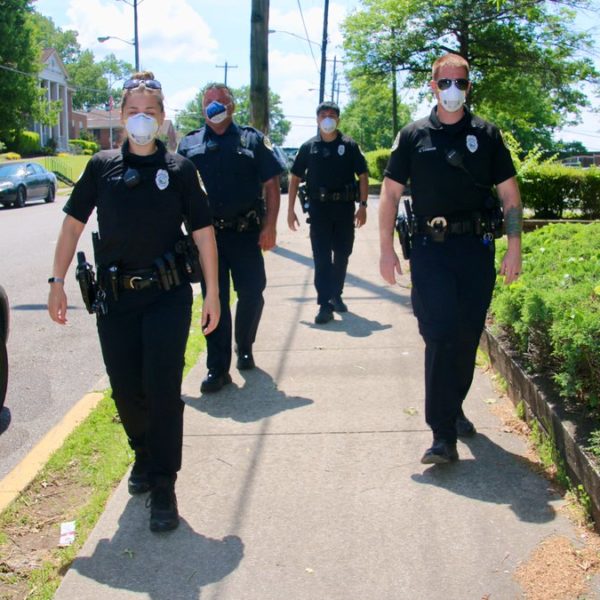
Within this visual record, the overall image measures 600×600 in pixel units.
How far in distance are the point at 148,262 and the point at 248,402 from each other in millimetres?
1996

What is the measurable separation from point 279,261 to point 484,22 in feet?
57.7

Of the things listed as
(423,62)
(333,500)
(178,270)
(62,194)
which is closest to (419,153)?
(178,270)

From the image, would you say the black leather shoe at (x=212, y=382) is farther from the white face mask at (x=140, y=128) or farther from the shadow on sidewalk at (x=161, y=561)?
the white face mask at (x=140, y=128)

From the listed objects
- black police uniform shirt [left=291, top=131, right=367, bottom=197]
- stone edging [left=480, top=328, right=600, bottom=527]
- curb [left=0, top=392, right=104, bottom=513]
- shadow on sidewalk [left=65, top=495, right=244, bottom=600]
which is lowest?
curb [left=0, top=392, right=104, bottom=513]

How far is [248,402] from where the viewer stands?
5.68 meters

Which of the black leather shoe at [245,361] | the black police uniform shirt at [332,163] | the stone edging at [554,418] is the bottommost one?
the black leather shoe at [245,361]

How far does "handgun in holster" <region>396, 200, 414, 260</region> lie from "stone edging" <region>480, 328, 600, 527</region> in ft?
3.32

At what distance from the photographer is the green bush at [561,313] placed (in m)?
4.05

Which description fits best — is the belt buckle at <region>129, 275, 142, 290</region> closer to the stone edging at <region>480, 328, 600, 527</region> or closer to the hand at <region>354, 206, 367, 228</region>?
the stone edging at <region>480, 328, 600, 527</region>

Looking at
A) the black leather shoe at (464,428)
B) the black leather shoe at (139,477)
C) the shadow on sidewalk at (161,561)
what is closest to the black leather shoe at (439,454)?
the black leather shoe at (464,428)

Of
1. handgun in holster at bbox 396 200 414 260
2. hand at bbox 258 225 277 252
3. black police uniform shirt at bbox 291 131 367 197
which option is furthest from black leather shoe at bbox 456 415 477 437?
black police uniform shirt at bbox 291 131 367 197

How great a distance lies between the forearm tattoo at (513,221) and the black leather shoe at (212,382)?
7.42 feet

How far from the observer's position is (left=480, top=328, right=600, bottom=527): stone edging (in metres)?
3.66

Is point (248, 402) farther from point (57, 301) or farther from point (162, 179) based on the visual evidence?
point (162, 179)
